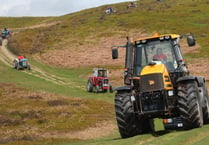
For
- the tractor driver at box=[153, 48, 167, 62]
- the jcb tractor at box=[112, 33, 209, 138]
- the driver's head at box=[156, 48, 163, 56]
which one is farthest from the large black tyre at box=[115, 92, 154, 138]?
the driver's head at box=[156, 48, 163, 56]

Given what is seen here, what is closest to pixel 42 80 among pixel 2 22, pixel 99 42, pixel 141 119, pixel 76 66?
pixel 76 66

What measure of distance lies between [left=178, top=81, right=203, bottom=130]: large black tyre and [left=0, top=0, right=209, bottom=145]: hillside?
0.49 m

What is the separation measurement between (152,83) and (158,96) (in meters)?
0.53

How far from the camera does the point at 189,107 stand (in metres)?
15.5

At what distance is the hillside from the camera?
2353 centimetres

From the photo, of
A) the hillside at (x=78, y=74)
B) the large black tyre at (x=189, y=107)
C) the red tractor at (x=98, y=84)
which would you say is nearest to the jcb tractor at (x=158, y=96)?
the large black tyre at (x=189, y=107)

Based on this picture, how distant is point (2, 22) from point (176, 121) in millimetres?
135761

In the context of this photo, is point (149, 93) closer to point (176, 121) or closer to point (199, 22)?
point (176, 121)

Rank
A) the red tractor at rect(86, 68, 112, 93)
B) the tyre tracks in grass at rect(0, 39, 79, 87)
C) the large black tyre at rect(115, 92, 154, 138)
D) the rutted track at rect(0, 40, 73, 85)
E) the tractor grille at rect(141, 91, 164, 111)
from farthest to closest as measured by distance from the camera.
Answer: the rutted track at rect(0, 40, 73, 85) → the tyre tracks in grass at rect(0, 39, 79, 87) → the red tractor at rect(86, 68, 112, 93) → the large black tyre at rect(115, 92, 154, 138) → the tractor grille at rect(141, 91, 164, 111)

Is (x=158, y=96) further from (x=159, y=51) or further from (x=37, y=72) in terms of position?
(x=37, y=72)

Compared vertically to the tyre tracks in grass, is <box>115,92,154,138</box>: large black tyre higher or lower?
lower

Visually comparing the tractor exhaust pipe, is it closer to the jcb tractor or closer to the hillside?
the jcb tractor

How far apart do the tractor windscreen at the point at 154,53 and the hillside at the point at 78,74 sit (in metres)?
2.81

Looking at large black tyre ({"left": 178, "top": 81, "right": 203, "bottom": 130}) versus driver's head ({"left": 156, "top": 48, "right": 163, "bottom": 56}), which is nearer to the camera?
large black tyre ({"left": 178, "top": 81, "right": 203, "bottom": 130})
